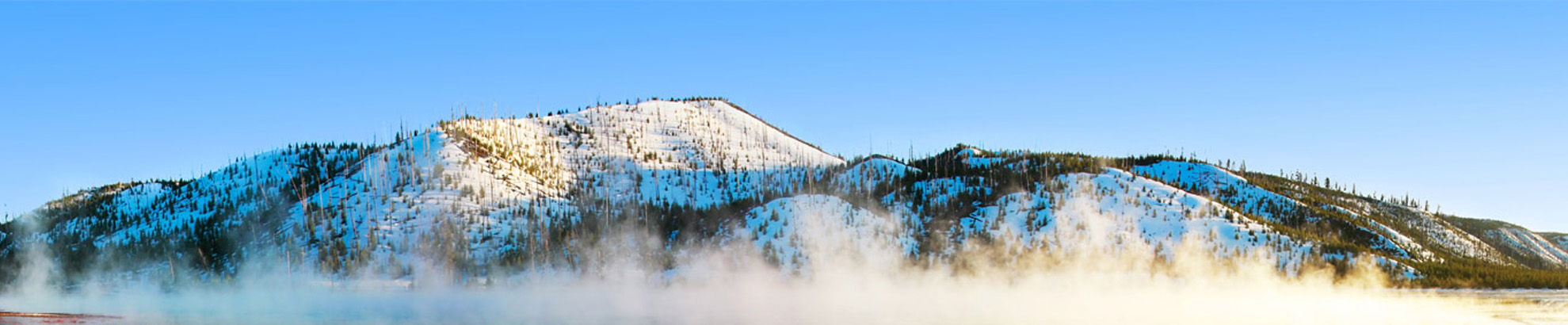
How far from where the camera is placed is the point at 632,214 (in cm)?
4956

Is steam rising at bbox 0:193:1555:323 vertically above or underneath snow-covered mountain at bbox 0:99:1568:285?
underneath

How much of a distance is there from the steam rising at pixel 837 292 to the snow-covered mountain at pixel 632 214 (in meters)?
0.62

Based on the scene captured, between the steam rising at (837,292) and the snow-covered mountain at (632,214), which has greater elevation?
the snow-covered mountain at (632,214)

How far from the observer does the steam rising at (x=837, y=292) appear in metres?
30.0

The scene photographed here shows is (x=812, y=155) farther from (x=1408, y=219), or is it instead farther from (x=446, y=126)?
(x=1408, y=219)

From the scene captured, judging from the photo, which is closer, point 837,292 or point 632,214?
point 837,292

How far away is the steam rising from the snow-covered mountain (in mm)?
619

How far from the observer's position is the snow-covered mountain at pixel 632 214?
1671 inches

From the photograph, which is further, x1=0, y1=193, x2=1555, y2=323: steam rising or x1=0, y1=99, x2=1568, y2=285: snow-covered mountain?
x1=0, y1=99, x2=1568, y2=285: snow-covered mountain

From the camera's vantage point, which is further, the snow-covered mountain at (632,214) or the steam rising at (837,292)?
the snow-covered mountain at (632,214)

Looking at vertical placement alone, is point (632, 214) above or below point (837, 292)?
above

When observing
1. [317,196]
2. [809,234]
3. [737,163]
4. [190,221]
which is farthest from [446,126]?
[809,234]

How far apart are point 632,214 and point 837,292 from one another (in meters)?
15.1

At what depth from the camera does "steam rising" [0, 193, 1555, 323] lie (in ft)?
98.3
